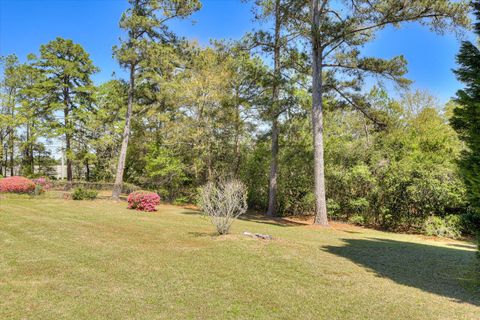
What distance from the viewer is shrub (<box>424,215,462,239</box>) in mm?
12578

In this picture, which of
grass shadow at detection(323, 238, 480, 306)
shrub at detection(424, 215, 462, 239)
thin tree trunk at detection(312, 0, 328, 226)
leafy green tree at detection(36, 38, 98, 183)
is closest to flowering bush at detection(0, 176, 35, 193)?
leafy green tree at detection(36, 38, 98, 183)

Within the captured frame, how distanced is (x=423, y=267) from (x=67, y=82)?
29.0 meters

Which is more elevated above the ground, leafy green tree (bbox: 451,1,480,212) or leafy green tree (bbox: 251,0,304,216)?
leafy green tree (bbox: 251,0,304,216)

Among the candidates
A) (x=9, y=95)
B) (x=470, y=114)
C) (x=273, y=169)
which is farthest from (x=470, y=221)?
(x=9, y=95)

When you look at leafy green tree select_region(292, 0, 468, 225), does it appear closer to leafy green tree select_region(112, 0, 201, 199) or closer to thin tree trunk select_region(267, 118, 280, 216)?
thin tree trunk select_region(267, 118, 280, 216)

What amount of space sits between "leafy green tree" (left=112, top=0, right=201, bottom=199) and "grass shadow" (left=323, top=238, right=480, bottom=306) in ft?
53.4

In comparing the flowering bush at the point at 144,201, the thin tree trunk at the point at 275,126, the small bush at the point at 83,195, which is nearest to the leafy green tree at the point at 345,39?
the thin tree trunk at the point at 275,126

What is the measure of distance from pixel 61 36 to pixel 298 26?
21.6 m

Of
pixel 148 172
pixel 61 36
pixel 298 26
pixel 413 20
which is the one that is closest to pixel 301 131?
pixel 298 26

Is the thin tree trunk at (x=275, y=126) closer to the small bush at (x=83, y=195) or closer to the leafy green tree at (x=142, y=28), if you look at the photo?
the leafy green tree at (x=142, y=28)

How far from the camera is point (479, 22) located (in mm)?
5906

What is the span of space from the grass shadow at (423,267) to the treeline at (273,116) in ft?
11.2

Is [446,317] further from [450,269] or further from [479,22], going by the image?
[479,22]

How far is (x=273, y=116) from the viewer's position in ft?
53.9
